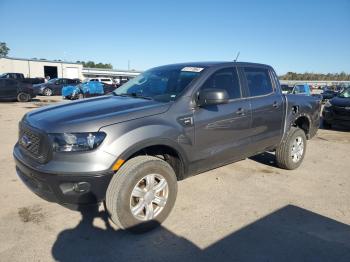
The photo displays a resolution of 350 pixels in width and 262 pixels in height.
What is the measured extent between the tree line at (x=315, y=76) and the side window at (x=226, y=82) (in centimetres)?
8291

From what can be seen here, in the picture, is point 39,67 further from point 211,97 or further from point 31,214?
point 211,97

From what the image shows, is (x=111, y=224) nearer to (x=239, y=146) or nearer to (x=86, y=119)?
(x=86, y=119)

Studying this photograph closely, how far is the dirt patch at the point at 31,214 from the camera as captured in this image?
3572 mm

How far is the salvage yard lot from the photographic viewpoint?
2994mm

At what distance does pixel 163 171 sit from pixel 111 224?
0.88 m

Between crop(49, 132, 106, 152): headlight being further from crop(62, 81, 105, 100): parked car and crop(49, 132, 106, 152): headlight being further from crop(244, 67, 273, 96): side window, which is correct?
crop(62, 81, 105, 100): parked car

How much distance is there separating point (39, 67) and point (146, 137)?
1999 inches

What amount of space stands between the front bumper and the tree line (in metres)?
85.0

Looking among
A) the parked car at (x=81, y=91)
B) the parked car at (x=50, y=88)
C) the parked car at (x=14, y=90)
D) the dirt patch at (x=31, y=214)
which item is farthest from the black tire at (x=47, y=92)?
the dirt patch at (x=31, y=214)

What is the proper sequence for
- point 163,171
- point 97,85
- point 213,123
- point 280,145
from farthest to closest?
point 97,85 < point 280,145 < point 213,123 < point 163,171

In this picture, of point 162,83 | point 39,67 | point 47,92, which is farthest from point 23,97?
point 39,67

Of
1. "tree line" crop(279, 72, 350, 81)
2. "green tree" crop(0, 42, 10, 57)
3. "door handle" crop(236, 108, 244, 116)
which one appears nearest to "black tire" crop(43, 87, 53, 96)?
"door handle" crop(236, 108, 244, 116)

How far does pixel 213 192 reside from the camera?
4527 mm

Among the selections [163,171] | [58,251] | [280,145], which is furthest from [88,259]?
[280,145]
